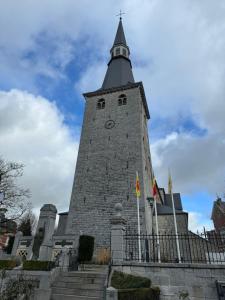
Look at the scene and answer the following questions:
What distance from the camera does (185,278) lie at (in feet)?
26.1

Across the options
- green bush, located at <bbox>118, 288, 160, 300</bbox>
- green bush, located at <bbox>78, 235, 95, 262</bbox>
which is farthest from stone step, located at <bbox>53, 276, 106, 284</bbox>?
green bush, located at <bbox>78, 235, 95, 262</bbox>

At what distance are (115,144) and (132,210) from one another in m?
6.59

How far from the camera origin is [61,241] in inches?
595

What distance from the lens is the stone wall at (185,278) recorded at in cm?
769

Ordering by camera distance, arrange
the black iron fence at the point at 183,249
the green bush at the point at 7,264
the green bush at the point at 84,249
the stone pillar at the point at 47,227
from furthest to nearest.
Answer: the green bush at the point at 84,249
the stone pillar at the point at 47,227
the green bush at the point at 7,264
the black iron fence at the point at 183,249

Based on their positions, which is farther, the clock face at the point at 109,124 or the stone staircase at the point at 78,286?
the clock face at the point at 109,124

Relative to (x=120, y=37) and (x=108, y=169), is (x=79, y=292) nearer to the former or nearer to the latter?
(x=108, y=169)

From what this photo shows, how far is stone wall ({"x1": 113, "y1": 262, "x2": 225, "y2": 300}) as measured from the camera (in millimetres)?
7691

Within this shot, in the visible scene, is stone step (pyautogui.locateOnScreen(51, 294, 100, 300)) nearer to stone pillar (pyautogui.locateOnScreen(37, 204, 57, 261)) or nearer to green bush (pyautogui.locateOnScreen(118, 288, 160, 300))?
green bush (pyautogui.locateOnScreen(118, 288, 160, 300))

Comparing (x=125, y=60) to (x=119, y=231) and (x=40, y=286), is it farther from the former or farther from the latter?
(x=40, y=286)

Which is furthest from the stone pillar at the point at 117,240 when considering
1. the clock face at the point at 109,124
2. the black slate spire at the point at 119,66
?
the black slate spire at the point at 119,66

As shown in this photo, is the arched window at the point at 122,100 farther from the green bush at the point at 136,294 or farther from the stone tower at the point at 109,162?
the green bush at the point at 136,294

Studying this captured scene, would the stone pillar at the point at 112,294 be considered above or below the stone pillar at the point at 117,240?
below

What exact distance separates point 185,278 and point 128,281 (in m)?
1.93
